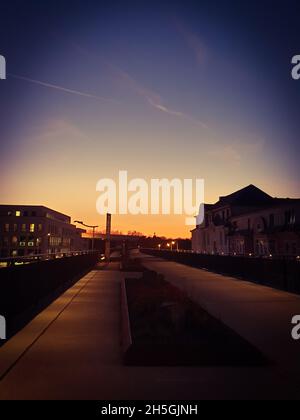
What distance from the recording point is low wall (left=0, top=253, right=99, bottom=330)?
34.2ft

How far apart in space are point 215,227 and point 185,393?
60228mm

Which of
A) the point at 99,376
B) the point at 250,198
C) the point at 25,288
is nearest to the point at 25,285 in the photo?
the point at 25,288

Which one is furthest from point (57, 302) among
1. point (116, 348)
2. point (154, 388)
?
point (154, 388)

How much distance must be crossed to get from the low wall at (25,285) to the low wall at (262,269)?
10565 millimetres

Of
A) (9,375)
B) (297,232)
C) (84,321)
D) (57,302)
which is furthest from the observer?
(297,232)

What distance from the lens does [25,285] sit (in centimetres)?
1240

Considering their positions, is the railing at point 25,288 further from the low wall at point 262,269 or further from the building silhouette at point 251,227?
the building silhouette at point 251,227

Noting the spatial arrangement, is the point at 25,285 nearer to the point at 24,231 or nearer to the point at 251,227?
the point at 251,227

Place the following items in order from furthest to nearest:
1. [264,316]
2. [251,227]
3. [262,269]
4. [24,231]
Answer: [24,231], [251,227], [262,269], [264,316]

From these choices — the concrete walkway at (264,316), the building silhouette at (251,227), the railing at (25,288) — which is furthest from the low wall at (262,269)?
the railing at (25,288)

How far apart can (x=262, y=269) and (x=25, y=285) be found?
14643mm

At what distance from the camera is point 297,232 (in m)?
36.9

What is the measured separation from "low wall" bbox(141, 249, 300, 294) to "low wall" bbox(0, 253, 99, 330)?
34.7 ft
